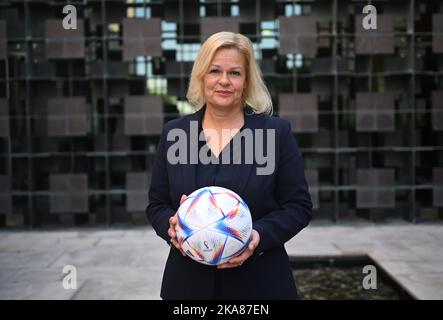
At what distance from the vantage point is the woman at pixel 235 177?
232 centimetres

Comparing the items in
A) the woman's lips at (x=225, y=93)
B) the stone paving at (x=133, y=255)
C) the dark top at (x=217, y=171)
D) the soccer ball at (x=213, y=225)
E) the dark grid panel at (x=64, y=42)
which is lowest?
the stone paving at (x=133, y=255)

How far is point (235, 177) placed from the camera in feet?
7.68

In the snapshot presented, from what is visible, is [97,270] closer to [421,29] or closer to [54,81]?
[54,81]

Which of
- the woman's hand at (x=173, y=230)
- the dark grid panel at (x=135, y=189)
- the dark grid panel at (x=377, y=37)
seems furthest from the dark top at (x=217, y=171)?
the dark grid panel at (x=377, y=37)

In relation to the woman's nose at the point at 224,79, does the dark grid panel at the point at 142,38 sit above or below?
above

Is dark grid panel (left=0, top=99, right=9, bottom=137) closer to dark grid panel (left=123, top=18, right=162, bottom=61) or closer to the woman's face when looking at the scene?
dark grid panel (left=123, top=18, right=162, bottom=61)

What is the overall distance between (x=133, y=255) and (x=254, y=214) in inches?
255

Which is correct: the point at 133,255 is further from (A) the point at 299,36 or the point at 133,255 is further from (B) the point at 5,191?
(A) the point at 299,36

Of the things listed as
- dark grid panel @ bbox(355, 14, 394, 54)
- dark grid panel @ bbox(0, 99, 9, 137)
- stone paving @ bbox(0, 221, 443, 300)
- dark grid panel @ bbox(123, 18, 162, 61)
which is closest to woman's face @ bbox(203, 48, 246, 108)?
stone paving @ bbox(0, 221, 443, 300)

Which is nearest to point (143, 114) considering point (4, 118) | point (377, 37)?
point (4, 118)

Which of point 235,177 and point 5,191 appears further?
point 5,191

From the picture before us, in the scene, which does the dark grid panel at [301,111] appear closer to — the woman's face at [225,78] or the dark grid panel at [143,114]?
the dark grid panel at [143,114]

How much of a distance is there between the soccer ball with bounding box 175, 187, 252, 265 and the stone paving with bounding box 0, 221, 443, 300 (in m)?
4.26

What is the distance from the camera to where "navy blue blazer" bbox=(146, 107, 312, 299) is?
234 cm
